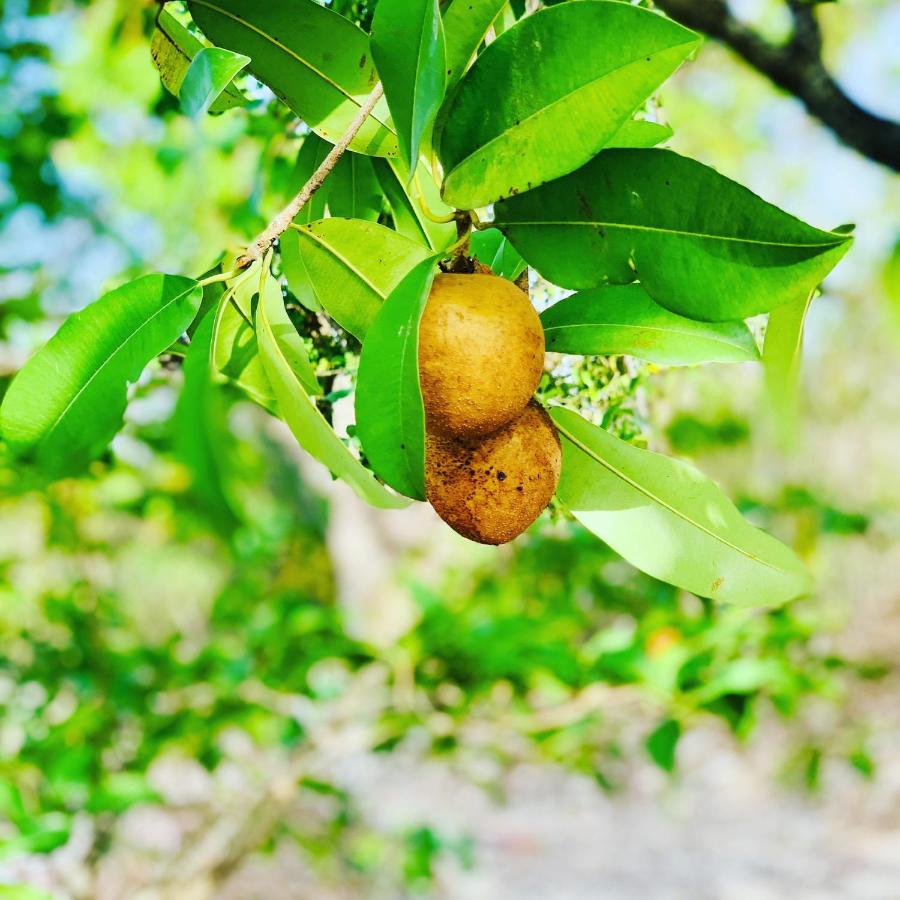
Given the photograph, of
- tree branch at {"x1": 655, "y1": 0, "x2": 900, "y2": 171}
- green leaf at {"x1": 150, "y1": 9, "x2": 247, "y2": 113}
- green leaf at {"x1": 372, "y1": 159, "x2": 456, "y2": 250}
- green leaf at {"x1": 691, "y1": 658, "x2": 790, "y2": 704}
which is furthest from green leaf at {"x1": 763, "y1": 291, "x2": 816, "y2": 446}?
green leaf at {"x1": 691, "y1": 658, "x2": 790, "y2": 704}

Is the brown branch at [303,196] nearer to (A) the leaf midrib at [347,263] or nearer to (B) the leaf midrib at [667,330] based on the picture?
(A) the leaf midrib at [347,263]

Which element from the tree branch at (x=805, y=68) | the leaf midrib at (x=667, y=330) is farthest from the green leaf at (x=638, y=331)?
the tree branch at (x=805, y=68)

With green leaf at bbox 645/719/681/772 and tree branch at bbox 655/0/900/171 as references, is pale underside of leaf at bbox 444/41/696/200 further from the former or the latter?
green leaf at bbox 645/719/681/772

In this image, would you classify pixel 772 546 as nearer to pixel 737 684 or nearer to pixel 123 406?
pixel 123 406

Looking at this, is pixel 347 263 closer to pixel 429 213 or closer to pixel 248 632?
pixel 429 213

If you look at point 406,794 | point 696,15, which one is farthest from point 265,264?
point 406,794

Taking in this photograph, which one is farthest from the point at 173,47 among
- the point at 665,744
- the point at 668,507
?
the point at 665,744
